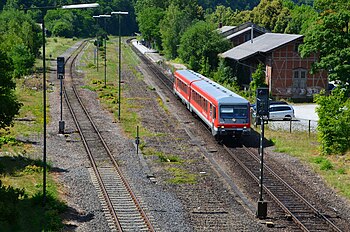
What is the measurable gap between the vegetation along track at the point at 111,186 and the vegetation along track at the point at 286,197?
5.46m

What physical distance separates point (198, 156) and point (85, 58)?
62.1 meters

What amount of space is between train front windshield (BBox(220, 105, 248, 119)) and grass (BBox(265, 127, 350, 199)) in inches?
104

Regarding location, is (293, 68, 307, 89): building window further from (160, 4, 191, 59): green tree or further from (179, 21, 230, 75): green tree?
(160, 4, 191, 59): green tree

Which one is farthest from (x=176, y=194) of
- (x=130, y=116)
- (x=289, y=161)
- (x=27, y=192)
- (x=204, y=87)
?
(x=130, y=116)

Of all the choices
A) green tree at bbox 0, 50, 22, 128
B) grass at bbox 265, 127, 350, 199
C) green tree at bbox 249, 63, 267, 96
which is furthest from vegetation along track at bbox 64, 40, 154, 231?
green tree at bbox 249, 63, 267, 96

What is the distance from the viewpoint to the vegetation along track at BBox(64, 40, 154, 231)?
20078mm

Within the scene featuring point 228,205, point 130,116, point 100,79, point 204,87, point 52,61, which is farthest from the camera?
point 52,61

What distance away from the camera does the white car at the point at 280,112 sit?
40.7 metres

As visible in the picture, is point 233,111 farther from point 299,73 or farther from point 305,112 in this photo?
point 299,73

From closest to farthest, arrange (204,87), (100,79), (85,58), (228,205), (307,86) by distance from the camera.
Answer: (228,205) → (204,87) → (307,86) → (100,79) → (85,58)

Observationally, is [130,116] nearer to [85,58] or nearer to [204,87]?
[204,87]

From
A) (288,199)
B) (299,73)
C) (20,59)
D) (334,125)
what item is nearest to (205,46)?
(299,73)

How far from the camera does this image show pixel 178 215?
68.3 ft

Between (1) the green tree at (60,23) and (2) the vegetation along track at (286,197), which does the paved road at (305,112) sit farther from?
(1) the green tree at (60,23)
